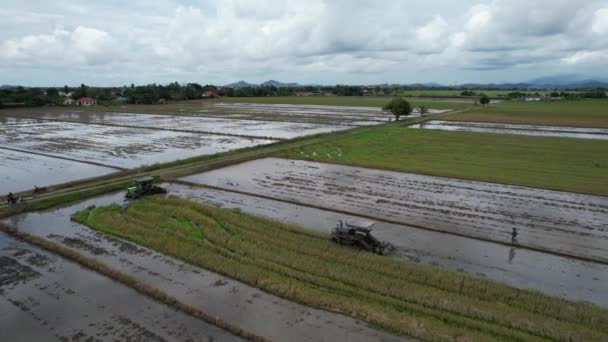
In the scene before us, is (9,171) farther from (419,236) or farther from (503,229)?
(503,229)

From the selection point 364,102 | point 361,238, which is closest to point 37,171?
point 361,238

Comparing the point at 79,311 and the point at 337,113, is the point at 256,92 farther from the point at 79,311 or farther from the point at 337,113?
the point at 79,311

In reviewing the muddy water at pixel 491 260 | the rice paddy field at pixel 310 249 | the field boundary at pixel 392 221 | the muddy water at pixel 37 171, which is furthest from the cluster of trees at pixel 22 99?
the muddy water at pixel 491 260

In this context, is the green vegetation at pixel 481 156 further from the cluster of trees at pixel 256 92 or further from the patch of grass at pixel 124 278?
the cluster of trees at pixel 256 92

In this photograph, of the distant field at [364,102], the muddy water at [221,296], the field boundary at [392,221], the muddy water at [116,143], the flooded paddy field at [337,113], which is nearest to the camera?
the muddy water at [221,296]

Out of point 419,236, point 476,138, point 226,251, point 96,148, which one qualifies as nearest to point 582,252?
point 419,236
